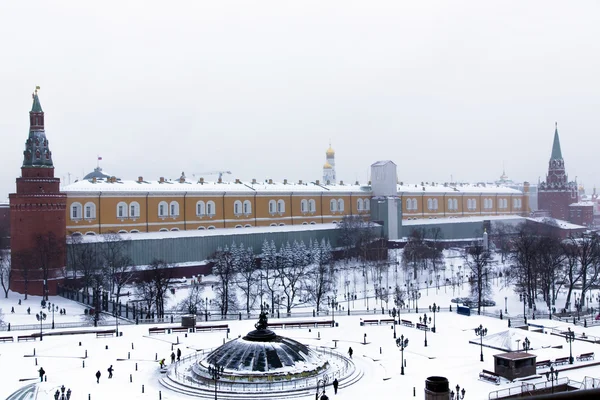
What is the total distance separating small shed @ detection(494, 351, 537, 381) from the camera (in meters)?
27.2

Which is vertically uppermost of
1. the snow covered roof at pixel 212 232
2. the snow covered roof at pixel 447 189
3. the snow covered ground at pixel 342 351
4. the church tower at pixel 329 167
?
the church tower at pixel 329 167

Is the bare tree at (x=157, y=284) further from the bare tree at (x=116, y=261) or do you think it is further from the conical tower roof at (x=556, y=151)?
the conical tower roof at (x=556, y=151)

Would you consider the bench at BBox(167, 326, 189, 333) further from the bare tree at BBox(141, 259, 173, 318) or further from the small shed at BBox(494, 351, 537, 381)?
the small shed at BBox(494, 351, 537, 381)

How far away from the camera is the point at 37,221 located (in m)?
53.5

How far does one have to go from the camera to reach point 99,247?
5612cm

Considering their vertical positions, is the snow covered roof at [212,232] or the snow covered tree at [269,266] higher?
the snow covered roof at [212,232]

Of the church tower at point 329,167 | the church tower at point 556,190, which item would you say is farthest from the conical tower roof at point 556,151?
the church tower at point 329,167

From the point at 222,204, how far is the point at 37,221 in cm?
2341

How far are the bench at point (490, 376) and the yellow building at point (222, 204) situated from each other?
43.9 meters

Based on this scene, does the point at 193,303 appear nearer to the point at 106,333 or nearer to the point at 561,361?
the point at 106,333

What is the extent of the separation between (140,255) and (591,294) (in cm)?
4115

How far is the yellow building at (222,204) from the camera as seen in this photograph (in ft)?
205

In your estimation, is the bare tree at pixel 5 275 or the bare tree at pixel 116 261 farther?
the bare tree at pixel 116 261

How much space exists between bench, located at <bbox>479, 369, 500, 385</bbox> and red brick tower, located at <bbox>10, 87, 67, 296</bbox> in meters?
36.3
